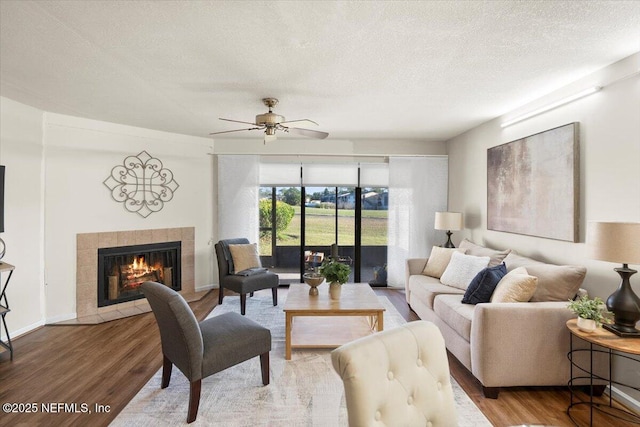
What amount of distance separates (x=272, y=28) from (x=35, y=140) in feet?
11.1

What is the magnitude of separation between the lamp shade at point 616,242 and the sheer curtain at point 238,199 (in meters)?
4.16

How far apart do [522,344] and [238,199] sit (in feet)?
13.6

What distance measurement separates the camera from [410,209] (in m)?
5.23

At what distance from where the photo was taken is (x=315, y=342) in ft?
9.95

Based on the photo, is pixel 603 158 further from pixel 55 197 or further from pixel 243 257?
pixel 55 197

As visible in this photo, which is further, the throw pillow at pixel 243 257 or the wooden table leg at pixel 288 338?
the throw pillow at pixel 243 257

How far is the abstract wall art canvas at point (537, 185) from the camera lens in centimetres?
283

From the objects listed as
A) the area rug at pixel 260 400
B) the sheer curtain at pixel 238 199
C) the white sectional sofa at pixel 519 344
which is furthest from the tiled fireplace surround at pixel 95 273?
the white sectional sofa at pixel 519 344

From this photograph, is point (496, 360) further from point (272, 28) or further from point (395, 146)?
point (395, 146)

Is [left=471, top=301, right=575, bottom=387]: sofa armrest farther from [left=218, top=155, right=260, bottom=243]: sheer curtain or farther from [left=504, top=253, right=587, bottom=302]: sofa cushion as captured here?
[left=218, top=155, right=260, bottom=243]: sheer curtain

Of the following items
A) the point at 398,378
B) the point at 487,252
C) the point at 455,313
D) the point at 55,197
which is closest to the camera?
the point at 398,378

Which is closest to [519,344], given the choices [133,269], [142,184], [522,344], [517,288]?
[522,344]

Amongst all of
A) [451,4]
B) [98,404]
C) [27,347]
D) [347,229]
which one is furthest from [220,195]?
[451,4]

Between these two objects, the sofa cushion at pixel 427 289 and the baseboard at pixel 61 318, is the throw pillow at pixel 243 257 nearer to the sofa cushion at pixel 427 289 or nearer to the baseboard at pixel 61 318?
the baseboard at pixel 61 318
